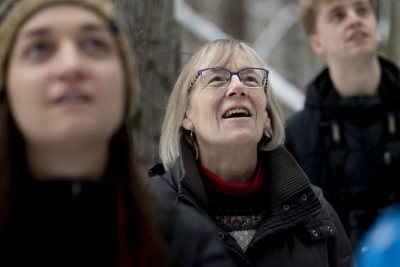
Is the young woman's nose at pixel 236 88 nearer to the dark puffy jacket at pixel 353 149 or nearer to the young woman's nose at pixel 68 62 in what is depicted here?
the dark puffy jacket at pixel 353 149

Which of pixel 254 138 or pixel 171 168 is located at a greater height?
pixel 254 138

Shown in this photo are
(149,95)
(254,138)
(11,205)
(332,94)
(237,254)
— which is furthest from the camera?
(332,94)

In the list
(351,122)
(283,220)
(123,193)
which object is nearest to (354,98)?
Result: (351,122)

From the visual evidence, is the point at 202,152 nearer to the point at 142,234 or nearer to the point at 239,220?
the point at 239,220

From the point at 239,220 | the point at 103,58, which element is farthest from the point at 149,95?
the point at 103,58

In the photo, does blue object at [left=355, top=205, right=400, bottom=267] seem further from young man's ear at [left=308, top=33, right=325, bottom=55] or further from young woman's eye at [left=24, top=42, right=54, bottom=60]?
young man's ear at [left=308, top=33, right=325, bottom=55]

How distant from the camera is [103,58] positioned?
6.55 feet

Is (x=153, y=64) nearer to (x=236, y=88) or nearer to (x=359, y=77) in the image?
(x=236, y=88)

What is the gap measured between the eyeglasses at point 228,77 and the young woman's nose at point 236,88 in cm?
2

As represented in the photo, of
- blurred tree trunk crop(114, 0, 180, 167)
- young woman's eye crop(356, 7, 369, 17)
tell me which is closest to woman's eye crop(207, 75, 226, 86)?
blurred tree trunk crop(114, 0, 180, 167)

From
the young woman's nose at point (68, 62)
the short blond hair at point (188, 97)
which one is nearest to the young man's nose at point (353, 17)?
the short blond hair at point (188, 97)

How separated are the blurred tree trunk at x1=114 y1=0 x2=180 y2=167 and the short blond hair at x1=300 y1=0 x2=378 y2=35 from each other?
1.05 metres

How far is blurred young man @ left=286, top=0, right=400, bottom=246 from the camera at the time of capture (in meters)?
4.16

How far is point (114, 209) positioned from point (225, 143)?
124 cm
